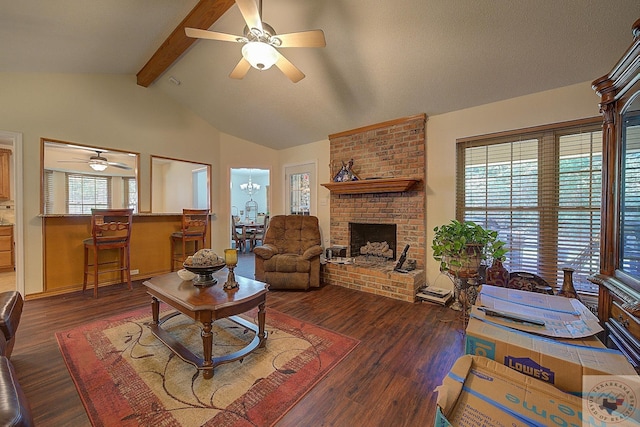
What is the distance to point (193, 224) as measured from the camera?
414cm

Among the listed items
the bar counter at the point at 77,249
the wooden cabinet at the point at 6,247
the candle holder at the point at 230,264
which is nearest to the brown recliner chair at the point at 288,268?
the candle holder at the point at 230,264

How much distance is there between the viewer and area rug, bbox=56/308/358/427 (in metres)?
1.41

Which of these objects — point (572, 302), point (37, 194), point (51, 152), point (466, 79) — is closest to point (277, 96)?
point (466, 79)

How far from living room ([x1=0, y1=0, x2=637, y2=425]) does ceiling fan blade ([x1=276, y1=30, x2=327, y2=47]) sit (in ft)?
3.37

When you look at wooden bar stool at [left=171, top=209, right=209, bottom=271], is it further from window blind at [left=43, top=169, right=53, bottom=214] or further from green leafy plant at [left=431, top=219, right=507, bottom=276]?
window blind at [left=43, top=169, right=53, bottom=214]

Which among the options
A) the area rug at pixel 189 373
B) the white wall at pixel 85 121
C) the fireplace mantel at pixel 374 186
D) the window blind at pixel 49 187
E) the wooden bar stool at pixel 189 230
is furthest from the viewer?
the window blind at pixel 49 187

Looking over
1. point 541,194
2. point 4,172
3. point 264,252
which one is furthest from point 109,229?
point 541,194

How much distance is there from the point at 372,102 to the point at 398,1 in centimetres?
131

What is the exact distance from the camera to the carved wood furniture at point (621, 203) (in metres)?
1.12

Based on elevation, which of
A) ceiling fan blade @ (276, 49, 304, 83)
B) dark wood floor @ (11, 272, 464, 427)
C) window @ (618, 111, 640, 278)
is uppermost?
ceiling fan blade @ (276, 49, 304, 83)

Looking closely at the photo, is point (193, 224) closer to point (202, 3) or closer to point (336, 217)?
point (336, 217)

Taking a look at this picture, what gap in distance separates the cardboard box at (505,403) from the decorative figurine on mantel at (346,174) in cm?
323

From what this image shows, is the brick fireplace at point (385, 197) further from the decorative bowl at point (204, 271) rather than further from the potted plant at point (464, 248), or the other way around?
the decorative bowl at point (204, 271)

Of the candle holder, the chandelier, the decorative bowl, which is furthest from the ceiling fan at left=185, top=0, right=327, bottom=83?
the chandelier
